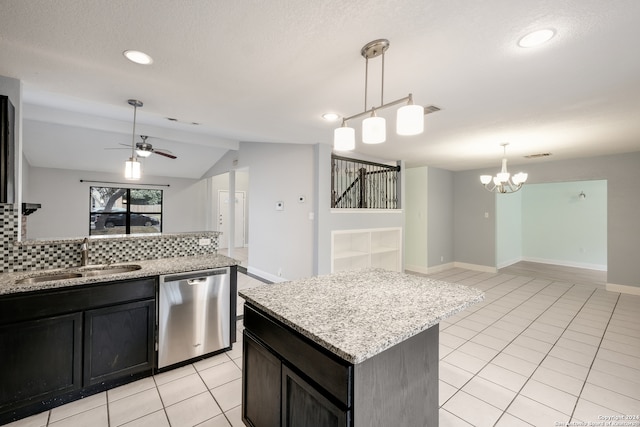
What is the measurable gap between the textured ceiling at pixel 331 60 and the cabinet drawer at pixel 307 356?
1.61 metres

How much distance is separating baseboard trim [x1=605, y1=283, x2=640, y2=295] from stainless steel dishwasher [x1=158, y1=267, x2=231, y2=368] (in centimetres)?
642

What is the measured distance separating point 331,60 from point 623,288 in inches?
252

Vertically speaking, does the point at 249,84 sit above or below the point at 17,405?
above

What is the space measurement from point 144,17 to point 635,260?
23.9 ft

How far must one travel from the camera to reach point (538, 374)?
8.07ft

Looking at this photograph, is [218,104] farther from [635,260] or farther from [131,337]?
[635,260]

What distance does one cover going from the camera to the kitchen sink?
2.17 m

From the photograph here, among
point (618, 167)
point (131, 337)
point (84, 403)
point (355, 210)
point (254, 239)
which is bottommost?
point (84, 403)

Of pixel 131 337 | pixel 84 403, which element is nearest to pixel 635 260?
pixel 131 337

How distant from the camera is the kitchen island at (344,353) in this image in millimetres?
1106

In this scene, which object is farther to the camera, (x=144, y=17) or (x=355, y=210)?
(x=355, y=210)

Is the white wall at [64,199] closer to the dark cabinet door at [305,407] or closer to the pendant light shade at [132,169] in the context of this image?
the pendant light shade at [132,169]

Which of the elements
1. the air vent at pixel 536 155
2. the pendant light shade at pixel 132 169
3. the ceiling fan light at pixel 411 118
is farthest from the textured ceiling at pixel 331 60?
the air vent at pixel 536 155

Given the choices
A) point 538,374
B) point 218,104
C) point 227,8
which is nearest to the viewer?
point 227,8
